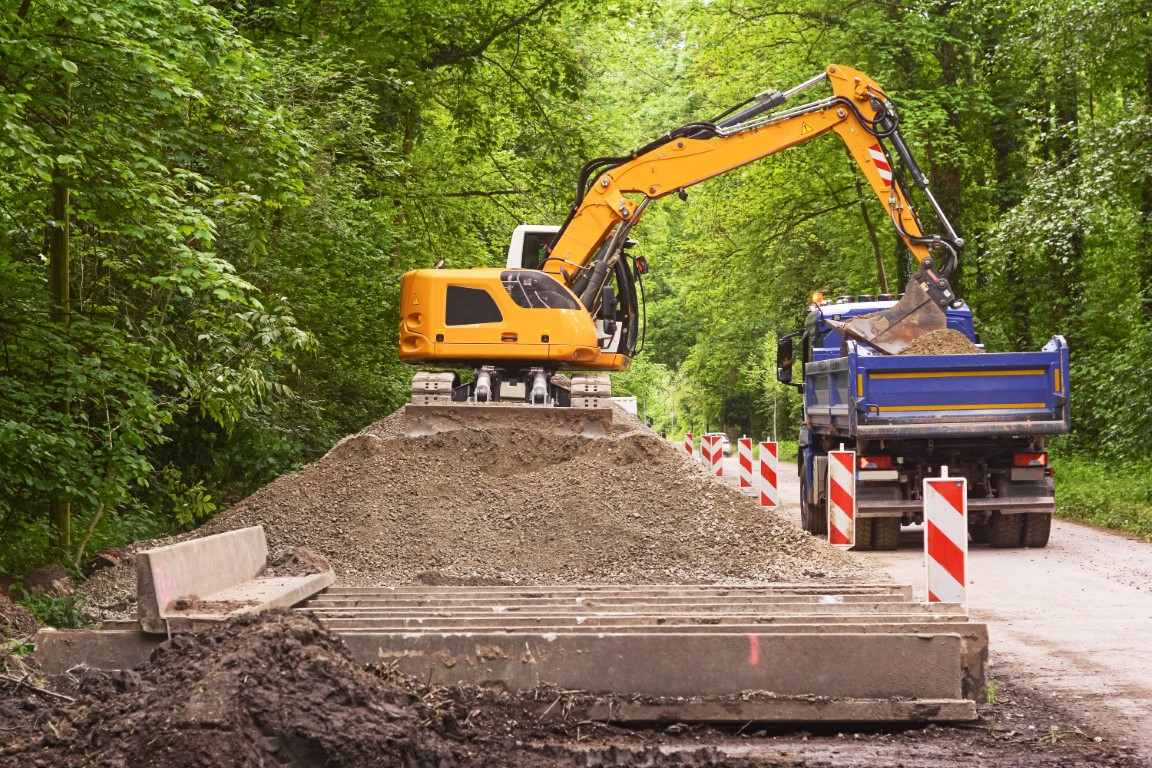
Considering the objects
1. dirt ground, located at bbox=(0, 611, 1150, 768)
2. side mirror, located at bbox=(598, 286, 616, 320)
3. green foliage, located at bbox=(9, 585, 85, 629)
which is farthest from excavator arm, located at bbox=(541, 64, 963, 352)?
dirt ground, located at bbox=(0, 611, 1150, 768)

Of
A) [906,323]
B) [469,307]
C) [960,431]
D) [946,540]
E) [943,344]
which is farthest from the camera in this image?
[469,307]

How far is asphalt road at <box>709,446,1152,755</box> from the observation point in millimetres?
7012

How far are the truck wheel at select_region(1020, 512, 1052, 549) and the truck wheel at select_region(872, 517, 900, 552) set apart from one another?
140 cm

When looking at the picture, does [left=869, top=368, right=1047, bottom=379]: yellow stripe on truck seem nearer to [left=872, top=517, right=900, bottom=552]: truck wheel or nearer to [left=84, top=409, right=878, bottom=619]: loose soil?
[left=872, top=517, right=900, bottom=552]: truck wheel

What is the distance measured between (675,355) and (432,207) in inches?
1789

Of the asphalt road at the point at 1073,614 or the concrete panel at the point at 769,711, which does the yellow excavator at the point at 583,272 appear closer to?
the asphalt road at the point at 1073,614

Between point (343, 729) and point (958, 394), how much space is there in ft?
32.3

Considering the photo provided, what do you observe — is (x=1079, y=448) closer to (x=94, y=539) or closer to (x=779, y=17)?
(x=779, y=17)

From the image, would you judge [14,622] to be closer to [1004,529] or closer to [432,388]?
[1004,529]

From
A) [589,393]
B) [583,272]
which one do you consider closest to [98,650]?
[589,393]

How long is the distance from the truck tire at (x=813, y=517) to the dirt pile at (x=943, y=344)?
84.9 inches

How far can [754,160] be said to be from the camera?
58.9ft

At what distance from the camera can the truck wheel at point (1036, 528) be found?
14062 mm

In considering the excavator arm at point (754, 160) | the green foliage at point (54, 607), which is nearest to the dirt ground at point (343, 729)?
the green foliage at point (54, 607)
